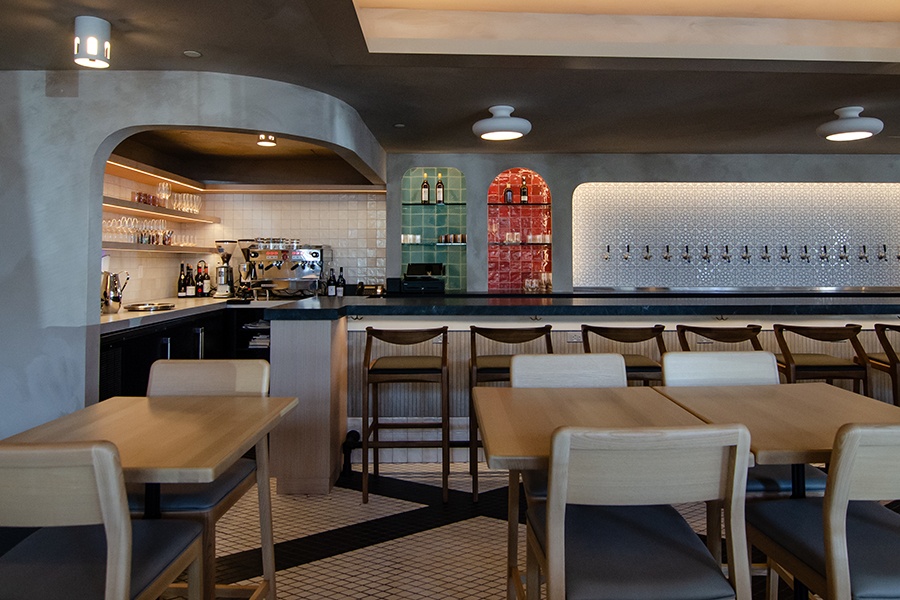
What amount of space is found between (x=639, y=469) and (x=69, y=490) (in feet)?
3.79

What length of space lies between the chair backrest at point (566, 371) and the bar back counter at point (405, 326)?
1.27 m

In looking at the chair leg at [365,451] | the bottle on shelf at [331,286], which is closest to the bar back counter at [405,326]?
the chair leg at [365,451]

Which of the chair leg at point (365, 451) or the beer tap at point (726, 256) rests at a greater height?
the beer tap at point (726, 256)

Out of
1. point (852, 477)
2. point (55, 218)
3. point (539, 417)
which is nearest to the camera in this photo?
point (852, 477)

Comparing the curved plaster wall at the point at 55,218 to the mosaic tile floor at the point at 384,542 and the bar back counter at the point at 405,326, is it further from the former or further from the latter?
the mosaic tile floor at the point at 384,542

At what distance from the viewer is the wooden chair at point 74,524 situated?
1163 millimetres

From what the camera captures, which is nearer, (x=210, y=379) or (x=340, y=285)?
(x=210, y=379)

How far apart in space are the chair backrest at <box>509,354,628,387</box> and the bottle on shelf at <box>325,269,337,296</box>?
4522 millimetres

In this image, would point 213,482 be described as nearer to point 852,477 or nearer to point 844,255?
point 852,477

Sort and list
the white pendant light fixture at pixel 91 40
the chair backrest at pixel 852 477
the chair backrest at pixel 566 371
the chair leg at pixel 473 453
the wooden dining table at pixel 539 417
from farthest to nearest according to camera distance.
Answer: the chair leg at pixel 473 453 → the white pendant light fixture at pixel 91 40 → the chair backrest at pixel 566 371 → the wooden dining table at pixel 539 417 → the chair backrest at pixel 852 477

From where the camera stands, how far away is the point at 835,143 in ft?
19.6

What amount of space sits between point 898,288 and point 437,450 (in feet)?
18.8

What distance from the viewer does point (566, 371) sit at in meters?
2.30

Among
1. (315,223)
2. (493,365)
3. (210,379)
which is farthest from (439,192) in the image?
(210,379)
